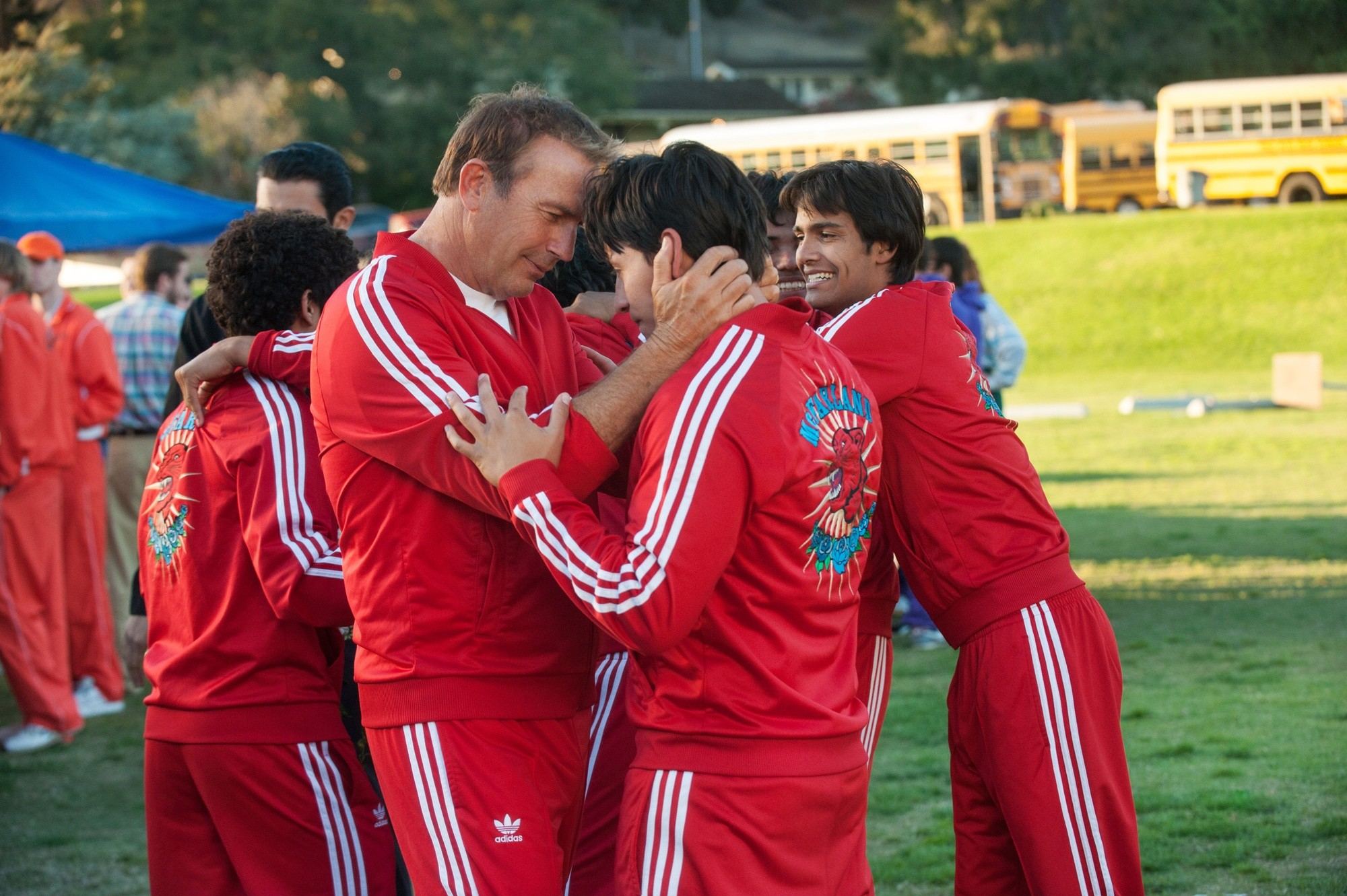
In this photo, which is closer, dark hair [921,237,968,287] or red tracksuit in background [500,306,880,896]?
red tracksuit in background [500,306,880,896]

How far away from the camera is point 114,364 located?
8.40 m

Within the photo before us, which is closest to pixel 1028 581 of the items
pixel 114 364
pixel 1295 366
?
pixel 114 364

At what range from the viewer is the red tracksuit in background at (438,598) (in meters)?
2.53

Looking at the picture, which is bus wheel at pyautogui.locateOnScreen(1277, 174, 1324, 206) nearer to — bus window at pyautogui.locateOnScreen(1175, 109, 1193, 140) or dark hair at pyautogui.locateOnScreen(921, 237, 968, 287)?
bus window at pyautogui.locateOnScreen(1175, 109, 1193, 140)

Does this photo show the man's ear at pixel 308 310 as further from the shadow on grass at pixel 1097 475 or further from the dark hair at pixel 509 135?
the shadow on grass at pixel 1097 475

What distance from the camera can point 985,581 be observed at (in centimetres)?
340

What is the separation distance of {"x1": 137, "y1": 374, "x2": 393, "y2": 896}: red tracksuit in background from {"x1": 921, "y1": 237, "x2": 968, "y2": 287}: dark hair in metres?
6.28

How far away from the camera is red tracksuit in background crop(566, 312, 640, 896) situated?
11.1ft

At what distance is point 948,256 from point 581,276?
5.36 metres

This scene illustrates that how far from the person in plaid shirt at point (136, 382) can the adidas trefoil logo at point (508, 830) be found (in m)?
6.79

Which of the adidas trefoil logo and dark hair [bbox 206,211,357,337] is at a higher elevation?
dark hair [bbox 206,211,357,337]

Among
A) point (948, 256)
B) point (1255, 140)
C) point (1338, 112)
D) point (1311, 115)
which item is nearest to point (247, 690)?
point (948, 256)

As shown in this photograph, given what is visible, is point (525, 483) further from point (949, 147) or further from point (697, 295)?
point (949, 147)

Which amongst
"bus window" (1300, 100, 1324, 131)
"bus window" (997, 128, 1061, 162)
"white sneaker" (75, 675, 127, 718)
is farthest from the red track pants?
"bus window" (997, 128, 1061, 162)
